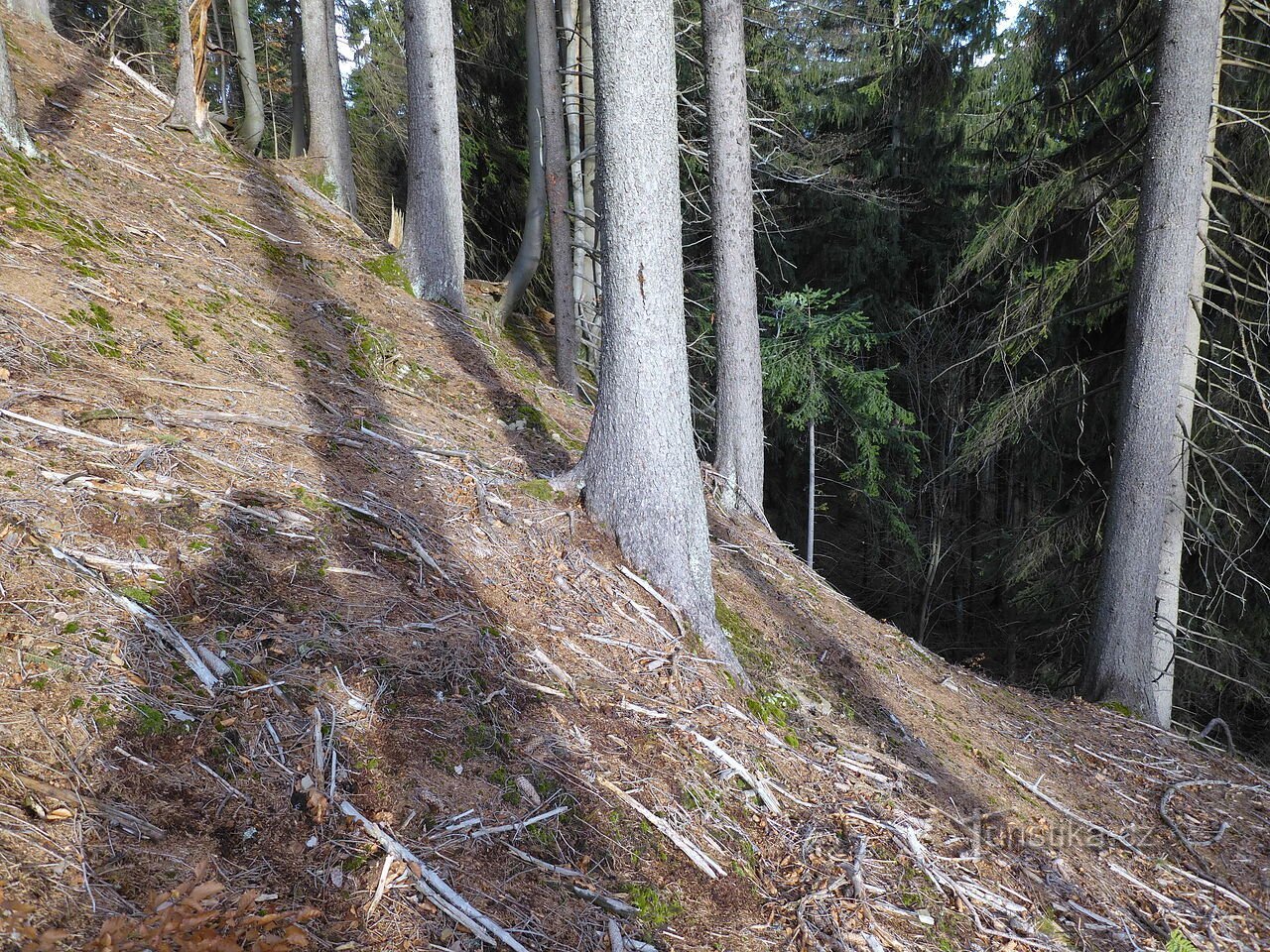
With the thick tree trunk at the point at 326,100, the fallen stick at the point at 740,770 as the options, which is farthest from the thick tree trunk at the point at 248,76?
the fallen stick at the point at 740,770

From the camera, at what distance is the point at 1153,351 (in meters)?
6.62

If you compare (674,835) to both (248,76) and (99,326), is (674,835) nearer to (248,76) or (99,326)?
(99,326)

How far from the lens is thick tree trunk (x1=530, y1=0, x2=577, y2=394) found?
8094mm

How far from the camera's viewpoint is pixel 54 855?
1964mm

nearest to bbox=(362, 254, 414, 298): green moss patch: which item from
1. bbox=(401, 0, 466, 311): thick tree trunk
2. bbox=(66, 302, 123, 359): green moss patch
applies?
bbox=(401, 0, 466, 311): thick tree trunk

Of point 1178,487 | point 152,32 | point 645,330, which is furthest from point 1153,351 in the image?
point 152,32

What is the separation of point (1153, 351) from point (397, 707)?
6.69 m

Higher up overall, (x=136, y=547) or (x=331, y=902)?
(x=136, y=547)

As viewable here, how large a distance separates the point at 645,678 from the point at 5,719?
98.2 inches

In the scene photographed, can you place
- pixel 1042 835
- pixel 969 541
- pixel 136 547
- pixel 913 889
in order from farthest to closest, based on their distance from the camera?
1. pixel 969 541
2. pixel 1042 835
3. pixel 913 889
4. pixel 136 547

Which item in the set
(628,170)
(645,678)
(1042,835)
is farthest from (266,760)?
(1042,835)

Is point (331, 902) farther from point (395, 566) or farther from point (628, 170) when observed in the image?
point (628, 170)

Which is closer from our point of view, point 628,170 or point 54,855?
point 54,855

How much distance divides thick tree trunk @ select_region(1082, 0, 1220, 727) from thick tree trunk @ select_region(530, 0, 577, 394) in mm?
5298
